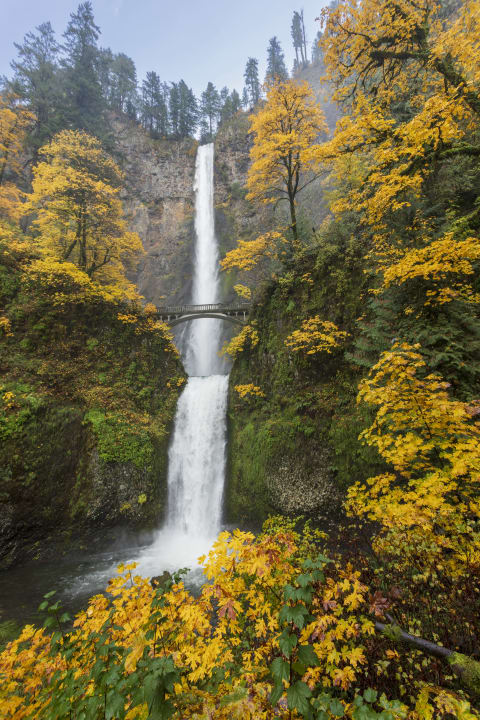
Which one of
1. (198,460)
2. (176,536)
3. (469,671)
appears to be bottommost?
(176,536)

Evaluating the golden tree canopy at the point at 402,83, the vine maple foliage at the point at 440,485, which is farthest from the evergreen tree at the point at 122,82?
the vine maple foliage at the point at 440,485

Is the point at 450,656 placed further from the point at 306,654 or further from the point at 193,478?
the point at 193,478

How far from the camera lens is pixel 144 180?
34.2m

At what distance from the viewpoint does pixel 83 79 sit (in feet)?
98.9

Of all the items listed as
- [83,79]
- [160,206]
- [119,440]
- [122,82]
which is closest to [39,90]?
[83,79]

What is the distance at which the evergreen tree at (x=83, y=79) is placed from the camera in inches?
1102

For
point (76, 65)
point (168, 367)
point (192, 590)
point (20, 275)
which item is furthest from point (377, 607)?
point (76, 65)

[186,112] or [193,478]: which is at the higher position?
[186,112]

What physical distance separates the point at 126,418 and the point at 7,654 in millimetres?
9039

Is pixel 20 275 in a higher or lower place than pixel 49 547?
higher

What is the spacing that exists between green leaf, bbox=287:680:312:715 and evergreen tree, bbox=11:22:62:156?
33.7m

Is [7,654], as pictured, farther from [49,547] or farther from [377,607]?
[49,547]

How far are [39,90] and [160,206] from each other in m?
13.8

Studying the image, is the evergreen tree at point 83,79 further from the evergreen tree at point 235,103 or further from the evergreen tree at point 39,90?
the evergreen tree at point 235,103
